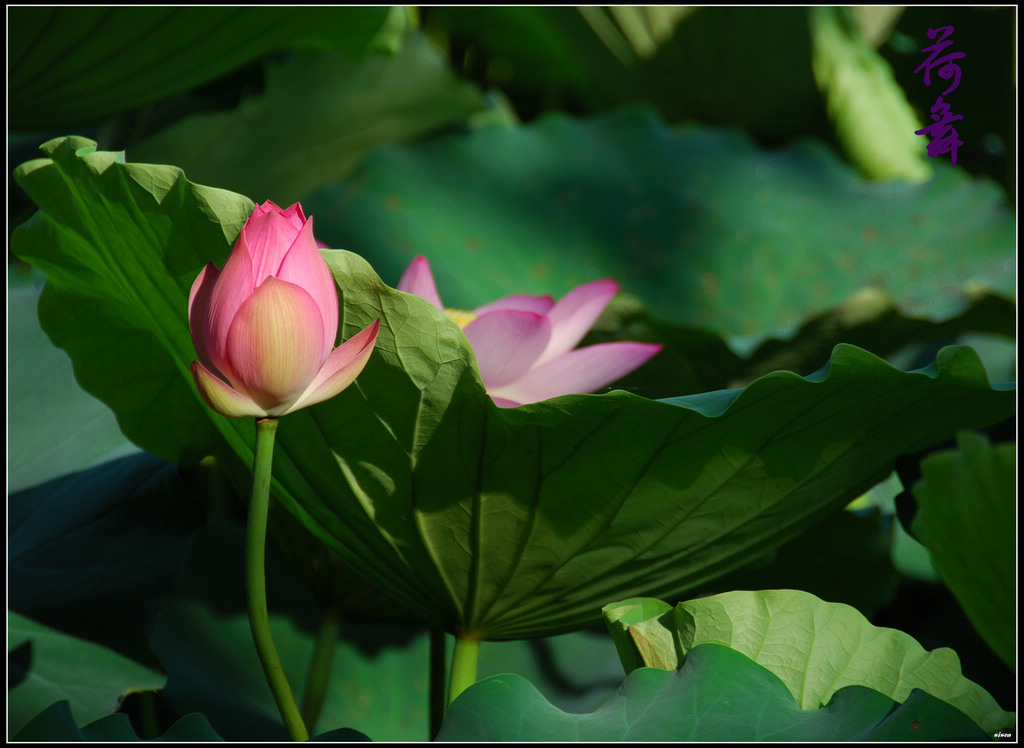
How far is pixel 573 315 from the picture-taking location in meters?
0.46

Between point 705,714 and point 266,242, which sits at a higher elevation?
point 266,242

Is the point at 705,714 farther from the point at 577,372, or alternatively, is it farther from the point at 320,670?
the point at 320,670

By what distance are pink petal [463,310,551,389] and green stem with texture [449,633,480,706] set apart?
0.12 meters

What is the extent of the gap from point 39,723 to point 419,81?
0.73 m

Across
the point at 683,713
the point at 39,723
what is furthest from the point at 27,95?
the point at 683,713

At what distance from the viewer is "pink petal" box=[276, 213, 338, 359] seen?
29cm

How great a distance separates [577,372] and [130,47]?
18.6 inches

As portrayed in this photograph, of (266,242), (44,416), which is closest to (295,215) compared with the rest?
(266,242)

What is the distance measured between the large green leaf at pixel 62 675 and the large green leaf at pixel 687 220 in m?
0.58

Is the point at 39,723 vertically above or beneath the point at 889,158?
beneath

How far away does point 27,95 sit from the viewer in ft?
2.14

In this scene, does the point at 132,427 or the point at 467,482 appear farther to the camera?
the point at 132,427

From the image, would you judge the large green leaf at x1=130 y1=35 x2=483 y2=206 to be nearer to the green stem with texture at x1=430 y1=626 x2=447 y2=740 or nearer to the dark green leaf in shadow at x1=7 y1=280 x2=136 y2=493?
the dark green leaf in shadow at x1=7 y1=280 x2=136 y2=493

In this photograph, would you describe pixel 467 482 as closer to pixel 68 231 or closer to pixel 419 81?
pixel 68 231
